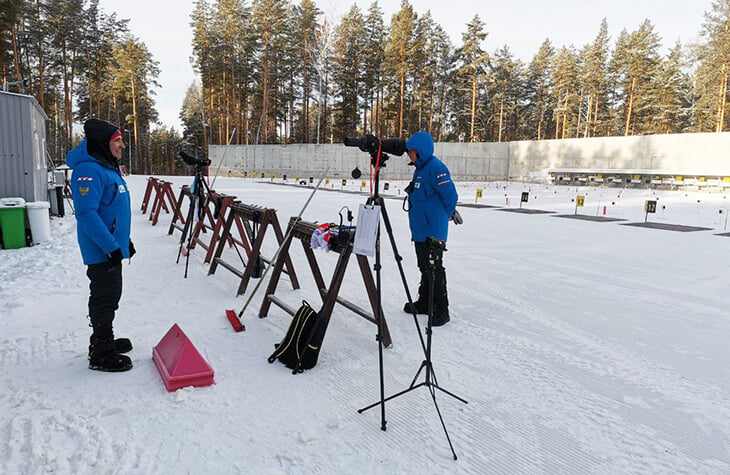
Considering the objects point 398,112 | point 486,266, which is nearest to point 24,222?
point 486,266

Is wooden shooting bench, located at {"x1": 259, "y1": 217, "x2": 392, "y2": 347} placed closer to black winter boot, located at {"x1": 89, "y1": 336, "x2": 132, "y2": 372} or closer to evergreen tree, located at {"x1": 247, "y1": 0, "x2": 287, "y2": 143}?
black winter boot, located at {"x1": 89, "y1": 336, "x2": 132, "y2": 372}

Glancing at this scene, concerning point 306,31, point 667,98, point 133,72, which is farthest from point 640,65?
point 133,72

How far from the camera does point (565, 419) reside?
287 cm

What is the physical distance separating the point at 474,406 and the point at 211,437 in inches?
65.4

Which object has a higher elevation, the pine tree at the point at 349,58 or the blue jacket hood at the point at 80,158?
the pine tree at the point at 349,58

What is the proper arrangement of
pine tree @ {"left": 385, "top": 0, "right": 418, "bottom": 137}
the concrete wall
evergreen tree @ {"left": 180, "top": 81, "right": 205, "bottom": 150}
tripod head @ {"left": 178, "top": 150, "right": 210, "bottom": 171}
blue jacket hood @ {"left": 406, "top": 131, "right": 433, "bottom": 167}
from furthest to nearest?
evergreen tree @ {"left": 180, "top": 81, "right": 205, "bottom": 150} < pine tree @ {"left": 385, "top": 0, "right": 418, "bottom": 137} < the concrete wall < tripod head @ {"left": 178, "top": 150, "right": 210, "bottom": 171} < blue jacket hood @ {"left": 406, "top": 131, "right": 433, "bottom": 167}

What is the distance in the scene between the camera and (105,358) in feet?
10.9

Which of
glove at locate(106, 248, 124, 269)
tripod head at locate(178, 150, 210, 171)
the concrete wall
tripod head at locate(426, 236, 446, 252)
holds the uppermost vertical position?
the concrete wall

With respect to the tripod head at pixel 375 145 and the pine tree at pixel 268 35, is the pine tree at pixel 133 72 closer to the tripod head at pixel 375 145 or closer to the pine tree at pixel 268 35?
the pine tree at pixel 268 35

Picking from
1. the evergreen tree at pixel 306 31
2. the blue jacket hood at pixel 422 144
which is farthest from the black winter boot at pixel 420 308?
the evergreen tree at pixel 306 31

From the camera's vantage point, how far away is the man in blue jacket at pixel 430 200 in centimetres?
434

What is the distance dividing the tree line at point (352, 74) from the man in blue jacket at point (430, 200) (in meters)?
40.9

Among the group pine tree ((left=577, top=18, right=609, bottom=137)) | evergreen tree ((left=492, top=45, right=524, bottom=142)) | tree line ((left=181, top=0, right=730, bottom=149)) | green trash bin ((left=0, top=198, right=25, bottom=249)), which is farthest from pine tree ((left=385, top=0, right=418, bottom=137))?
green trash bin ((left=0, top=198, right=25, bottom=249))

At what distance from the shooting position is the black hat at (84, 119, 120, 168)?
3191 millimetres
